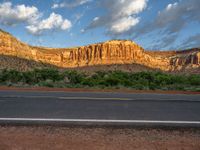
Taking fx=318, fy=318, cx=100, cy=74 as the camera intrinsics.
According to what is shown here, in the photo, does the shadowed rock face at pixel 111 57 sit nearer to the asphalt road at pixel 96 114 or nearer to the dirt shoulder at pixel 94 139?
the asphalt road at pixel 96 114

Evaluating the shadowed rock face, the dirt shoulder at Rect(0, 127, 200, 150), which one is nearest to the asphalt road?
the dirt shoulder at Rect(0, 127, 200, 150)

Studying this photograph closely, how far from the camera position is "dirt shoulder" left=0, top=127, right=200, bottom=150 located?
20.8ft

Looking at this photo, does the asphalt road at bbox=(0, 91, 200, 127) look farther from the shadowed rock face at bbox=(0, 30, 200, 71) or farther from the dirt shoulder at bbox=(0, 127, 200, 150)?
the shadowed rock face at bbox=(0, 30, 200, 71)

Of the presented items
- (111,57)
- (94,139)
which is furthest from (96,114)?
Result: (111,57)

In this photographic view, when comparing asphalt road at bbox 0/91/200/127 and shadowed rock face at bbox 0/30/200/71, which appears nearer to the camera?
asphalt road at bbox 0/91/200/127

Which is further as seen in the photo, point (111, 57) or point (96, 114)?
point (111, 57)

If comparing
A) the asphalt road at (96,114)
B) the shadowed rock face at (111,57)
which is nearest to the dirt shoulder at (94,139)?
the asphalt road at (96,114)

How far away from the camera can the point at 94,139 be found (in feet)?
22.5

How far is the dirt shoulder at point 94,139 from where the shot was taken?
6348 millimetres

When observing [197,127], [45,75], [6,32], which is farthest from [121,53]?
[197,127]

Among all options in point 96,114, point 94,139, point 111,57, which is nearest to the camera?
point 94,139

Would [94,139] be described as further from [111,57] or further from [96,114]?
[111,57]

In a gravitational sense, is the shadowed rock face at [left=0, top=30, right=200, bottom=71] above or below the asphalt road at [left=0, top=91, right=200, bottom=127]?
above

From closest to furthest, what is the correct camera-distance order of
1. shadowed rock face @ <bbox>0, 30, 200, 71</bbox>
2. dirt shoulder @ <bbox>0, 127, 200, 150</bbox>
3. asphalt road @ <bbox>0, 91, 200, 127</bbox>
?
dirt shoulder @ <bbox>0, 127, 200, 150</bbox> → asphalt road @ <bbox>0, 91, 200, 127</bbox> → shadowed rock face @ <bbox>0, 30, 200, 71</bbox>
